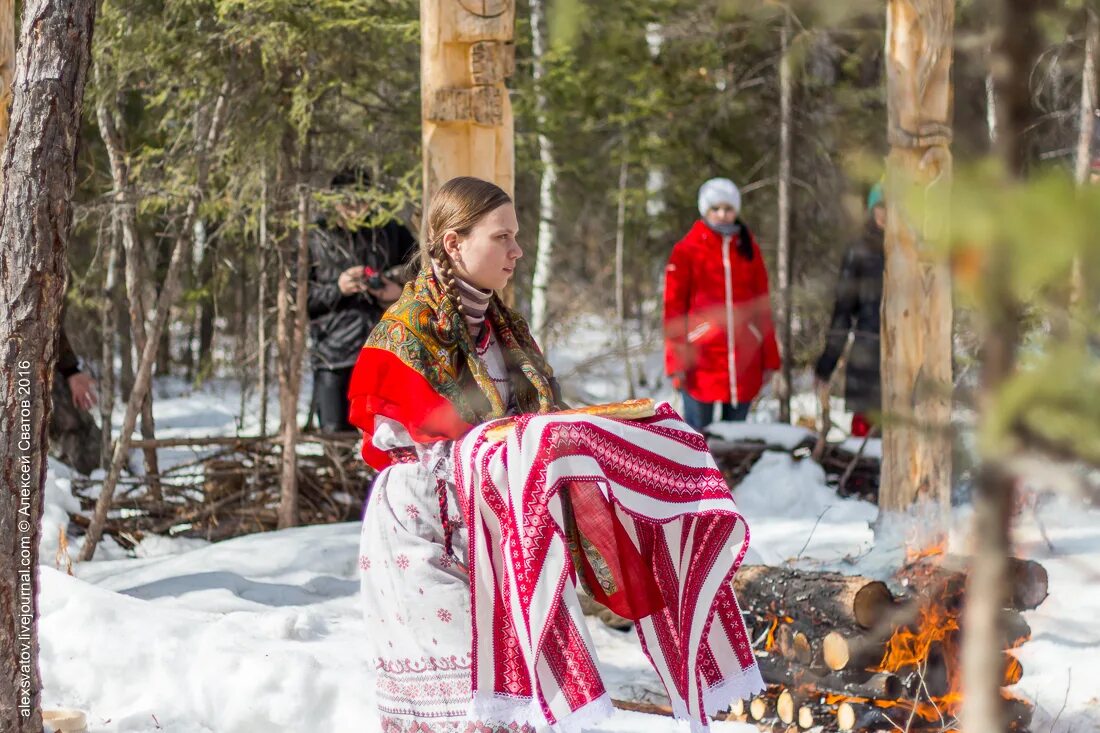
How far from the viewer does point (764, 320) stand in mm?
8359

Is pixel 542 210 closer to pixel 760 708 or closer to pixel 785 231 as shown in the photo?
pixel 785 231

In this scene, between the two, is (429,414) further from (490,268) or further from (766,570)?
(766,570)

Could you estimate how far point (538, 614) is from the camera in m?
3.01

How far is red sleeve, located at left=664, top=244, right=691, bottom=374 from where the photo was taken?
27.0 ft

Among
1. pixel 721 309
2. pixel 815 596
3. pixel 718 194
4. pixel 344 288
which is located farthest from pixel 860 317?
pixel 815 596

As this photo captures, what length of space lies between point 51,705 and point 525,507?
2.32 metres

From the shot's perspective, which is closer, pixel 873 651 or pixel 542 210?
Answer: pixel 873 651

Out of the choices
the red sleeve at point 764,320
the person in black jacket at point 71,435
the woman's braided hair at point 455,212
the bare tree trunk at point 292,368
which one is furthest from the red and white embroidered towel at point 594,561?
the person in black jacket at point 71,435

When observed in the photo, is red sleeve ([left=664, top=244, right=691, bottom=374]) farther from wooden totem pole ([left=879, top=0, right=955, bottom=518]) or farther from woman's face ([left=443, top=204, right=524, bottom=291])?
woman's face ([left=443, top=204, right=524, bottom=291])

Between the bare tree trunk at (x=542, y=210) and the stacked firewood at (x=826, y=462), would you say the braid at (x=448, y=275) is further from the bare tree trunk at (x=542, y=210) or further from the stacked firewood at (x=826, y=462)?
the bare tree trunk at (x=542, y=210)

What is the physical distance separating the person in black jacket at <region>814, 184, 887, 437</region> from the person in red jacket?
0.42 metres

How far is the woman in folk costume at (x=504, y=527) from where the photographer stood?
3.05 metres

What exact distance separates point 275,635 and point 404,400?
210 centimetres

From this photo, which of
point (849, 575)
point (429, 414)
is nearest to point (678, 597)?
point (429, 414)
